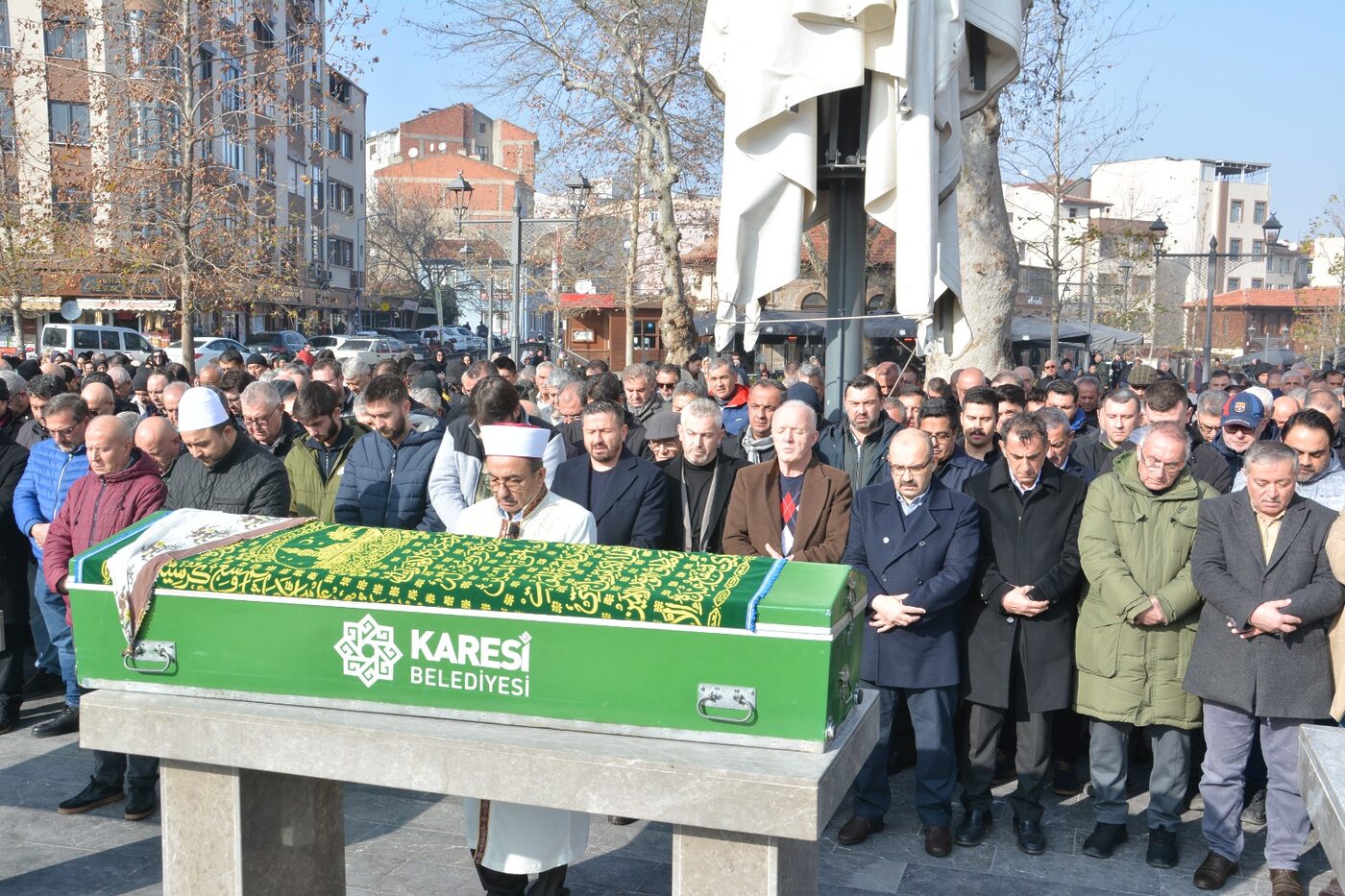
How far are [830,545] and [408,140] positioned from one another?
95804mm

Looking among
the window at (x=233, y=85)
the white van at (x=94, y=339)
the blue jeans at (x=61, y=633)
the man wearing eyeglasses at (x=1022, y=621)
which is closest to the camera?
the man wearing eyeglasses at (x=1022, y=621)

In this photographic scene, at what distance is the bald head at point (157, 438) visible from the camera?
6254 millimetres

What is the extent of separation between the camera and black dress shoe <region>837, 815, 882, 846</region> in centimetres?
549

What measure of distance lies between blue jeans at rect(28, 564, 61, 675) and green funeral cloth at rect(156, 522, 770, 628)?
4551 mm

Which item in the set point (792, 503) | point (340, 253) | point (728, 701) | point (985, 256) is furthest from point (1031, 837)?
point (340, 253)

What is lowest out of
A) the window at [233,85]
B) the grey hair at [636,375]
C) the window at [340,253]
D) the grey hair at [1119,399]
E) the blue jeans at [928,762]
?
the blue jeans at [928,762]

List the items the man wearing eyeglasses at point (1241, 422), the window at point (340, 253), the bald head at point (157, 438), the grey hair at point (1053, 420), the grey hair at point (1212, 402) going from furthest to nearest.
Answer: the window at point (340, 253)
the grey hair at point (1212, 402)
the man wearing eyeglasses at point (1241, 422)
the bald head at point (157, 438)
the grey hair at point (1053, 420)

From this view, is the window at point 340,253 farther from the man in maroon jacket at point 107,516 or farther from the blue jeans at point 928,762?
the blue jeans at point 928,762

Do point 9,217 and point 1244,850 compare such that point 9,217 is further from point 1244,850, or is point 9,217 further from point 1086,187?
point 1086,187

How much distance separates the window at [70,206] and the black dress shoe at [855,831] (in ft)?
45.2

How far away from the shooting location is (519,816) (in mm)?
4234

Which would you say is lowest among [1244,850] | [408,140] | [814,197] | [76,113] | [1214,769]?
[1244,850]

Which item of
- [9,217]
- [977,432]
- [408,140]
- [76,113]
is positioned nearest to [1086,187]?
[408,140]

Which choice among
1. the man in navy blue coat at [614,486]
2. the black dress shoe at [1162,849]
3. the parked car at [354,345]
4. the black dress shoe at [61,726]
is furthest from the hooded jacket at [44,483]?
the parked car at [354,345]
